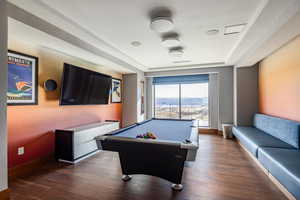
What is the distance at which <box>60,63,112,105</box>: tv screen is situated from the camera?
121 inches

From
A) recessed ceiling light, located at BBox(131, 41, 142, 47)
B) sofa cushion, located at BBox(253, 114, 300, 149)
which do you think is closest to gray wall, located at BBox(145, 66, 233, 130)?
sofa cushion, located at BBox(253, 114, 300, 149)

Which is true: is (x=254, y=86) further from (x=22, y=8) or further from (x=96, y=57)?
(x=22, y=8)

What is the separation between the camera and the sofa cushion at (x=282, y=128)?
2439mm

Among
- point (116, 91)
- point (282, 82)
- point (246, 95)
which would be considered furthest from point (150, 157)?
point (246, 95)

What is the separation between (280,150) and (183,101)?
4.00 meters

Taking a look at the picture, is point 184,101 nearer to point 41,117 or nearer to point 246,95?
point 246,95

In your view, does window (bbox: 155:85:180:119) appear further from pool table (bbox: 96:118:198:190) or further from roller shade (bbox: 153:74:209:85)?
pool table (bbox: 96:118:198:190)

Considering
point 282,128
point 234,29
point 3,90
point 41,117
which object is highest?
point 234,29

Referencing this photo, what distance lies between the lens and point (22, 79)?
252cm

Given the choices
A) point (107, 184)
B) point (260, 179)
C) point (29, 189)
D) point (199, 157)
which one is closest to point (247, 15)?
point (260, 179)

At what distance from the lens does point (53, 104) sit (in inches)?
121

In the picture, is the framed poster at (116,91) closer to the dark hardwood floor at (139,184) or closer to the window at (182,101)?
the window at (182,101)

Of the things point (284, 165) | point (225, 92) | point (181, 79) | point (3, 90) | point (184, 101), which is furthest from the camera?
point (184, 101)

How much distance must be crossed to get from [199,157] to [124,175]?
67.1 inches
